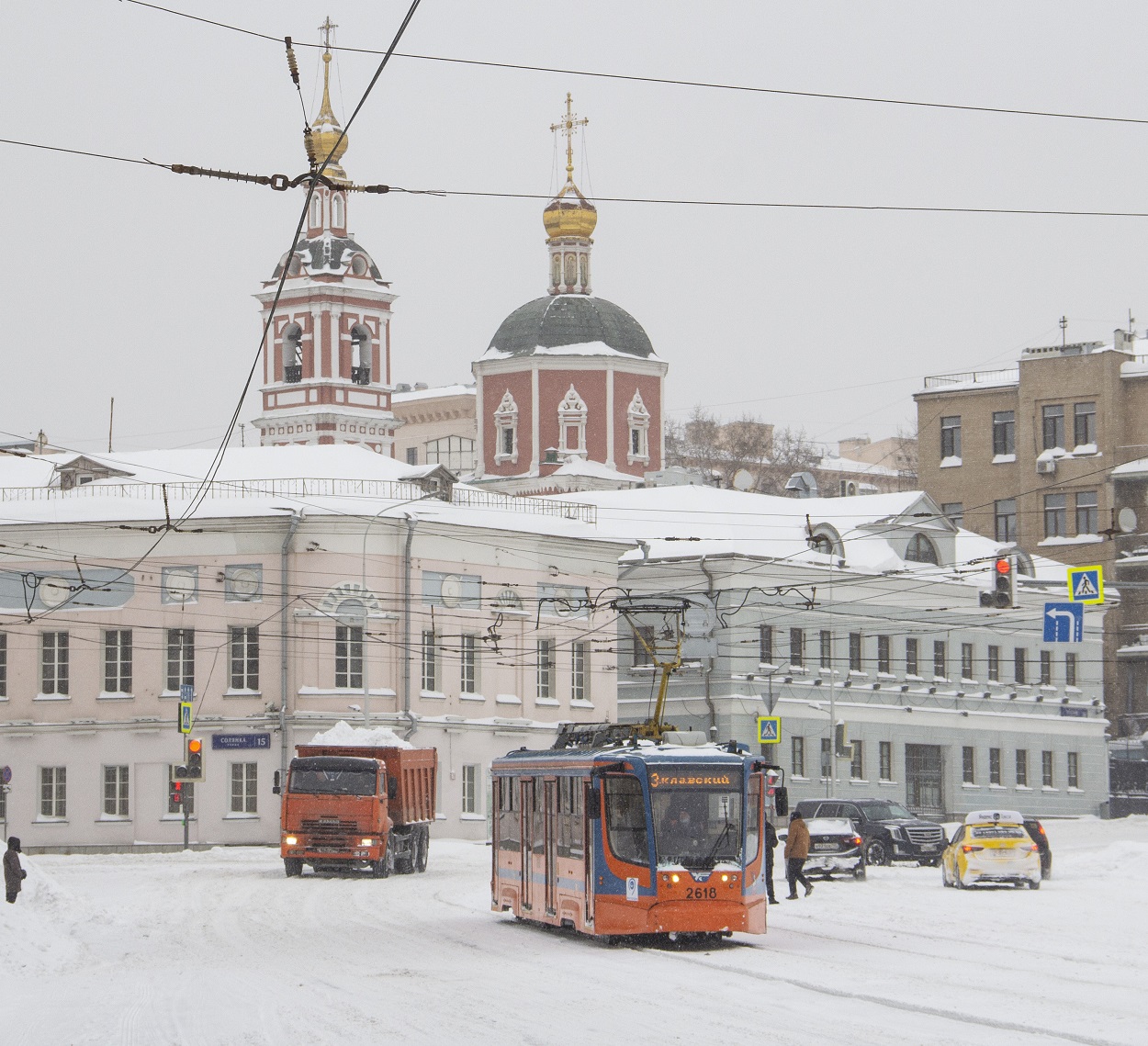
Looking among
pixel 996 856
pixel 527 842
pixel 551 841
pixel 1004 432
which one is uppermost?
pixel 1004 432

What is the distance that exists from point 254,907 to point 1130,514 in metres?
49.9

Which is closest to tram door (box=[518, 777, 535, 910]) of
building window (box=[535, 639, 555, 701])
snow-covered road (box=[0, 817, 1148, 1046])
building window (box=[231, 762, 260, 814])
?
snow-covered road (box=[0, 817, 1148, 1046])

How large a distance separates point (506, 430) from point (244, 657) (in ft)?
106

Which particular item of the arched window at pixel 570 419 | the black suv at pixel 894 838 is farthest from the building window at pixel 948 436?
the black suv at pixel 894 838

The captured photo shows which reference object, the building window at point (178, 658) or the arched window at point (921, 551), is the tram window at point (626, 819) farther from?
the arched window at point (921, 551)

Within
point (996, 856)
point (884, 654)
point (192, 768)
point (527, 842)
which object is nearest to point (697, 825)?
point (527, 842)

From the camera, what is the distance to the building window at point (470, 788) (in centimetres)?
5606

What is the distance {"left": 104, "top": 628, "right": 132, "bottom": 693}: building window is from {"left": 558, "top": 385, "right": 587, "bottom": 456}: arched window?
31.2 meters

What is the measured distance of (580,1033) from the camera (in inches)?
609

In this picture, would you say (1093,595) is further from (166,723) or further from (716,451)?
(716,451)

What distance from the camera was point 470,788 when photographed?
56.4 metres

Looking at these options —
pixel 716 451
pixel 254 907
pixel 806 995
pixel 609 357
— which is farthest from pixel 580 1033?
pixel 716 451

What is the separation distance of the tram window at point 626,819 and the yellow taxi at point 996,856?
12.1 m

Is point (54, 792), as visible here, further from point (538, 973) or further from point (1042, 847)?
point (538, 973)
